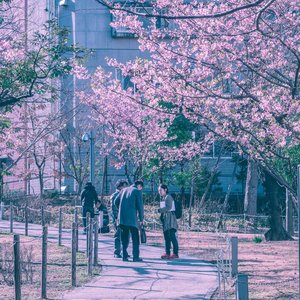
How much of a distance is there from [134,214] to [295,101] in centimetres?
437

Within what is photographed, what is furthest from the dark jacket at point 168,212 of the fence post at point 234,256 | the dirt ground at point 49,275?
the fence post at point 234,256

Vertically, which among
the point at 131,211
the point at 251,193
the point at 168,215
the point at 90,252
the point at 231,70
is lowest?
the point at 90,252

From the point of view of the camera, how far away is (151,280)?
41.0 feet

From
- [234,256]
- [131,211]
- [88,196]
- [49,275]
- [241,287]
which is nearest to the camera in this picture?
[241,287]

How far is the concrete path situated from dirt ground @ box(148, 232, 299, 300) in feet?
1.67

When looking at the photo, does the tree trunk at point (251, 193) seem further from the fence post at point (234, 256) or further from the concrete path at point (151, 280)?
the fence post at point (234, 256)

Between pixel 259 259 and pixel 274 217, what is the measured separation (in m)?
6.16

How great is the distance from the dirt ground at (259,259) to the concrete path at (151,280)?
0.51 m

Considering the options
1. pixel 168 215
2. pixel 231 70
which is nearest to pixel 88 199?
pixel 168 215

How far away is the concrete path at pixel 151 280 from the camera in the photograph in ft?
36.2

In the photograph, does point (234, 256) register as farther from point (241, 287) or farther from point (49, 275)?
point (49, 275)

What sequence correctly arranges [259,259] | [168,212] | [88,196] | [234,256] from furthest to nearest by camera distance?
1. [88,196]
2. [259,259]
3. [168,212]
4. [234,256]

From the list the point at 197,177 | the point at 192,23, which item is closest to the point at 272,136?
the point at 192,23

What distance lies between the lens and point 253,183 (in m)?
28.1
